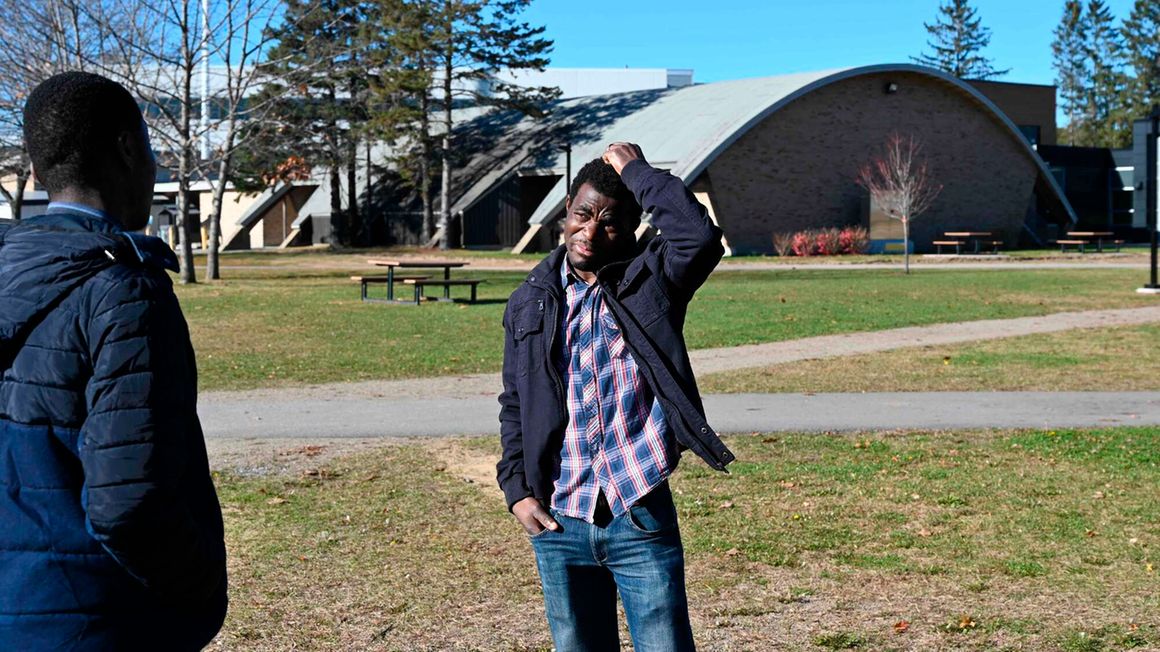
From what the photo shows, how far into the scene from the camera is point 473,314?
21.7 metres

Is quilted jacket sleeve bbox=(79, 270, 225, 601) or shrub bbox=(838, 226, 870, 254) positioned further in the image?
shrub bbox=(838, 226, 870, 254)

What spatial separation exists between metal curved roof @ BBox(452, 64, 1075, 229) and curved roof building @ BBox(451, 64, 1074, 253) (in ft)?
0.25

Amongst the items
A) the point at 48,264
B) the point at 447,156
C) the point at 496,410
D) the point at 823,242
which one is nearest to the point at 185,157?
the point at 496,410

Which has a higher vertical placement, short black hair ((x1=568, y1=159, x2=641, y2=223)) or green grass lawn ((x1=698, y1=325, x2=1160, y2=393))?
short black hair ((x1=568, y1=159, x2=641, y2=223))

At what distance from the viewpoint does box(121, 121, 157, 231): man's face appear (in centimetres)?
271

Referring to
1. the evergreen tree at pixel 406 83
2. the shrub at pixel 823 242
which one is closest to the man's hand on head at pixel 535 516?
the evergreen tree at pixel 406 83

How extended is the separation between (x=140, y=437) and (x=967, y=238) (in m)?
53.5

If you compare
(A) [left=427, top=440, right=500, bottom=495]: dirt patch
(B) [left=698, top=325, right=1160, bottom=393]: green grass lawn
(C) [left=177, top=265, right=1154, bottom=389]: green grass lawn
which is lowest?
(A) [left=427, top=440, right=500, bottom=495]: dirt patch

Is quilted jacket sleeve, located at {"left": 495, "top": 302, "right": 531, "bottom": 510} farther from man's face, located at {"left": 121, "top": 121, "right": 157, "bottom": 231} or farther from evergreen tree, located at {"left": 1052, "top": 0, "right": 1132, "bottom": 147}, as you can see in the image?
evergreen tree, located at {"left": 1052, "top": 0, "right": 1132, "bottom": 147}

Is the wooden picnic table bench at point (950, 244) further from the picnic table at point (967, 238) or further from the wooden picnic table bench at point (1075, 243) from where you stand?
the wooden picnic table bench at point (1075, 243)

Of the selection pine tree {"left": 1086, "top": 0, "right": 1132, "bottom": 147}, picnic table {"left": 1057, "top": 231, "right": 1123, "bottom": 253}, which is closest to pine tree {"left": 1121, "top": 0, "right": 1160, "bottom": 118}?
pine tree {"left": 1086, "top": 0, "right": 1132, "bottom": 147}

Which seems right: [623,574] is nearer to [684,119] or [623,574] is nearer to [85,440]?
[85,440]

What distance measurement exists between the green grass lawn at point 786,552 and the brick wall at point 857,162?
41.6 meters

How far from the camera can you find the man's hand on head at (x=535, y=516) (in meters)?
3.48
